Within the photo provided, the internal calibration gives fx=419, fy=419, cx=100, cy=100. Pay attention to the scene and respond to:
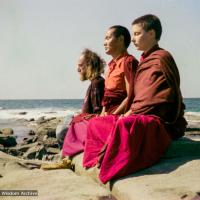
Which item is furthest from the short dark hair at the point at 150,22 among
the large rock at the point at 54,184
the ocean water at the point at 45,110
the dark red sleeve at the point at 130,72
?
the ocean water at the point at 45,110

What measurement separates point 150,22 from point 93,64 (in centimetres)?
155

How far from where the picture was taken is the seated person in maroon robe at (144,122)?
161 inches

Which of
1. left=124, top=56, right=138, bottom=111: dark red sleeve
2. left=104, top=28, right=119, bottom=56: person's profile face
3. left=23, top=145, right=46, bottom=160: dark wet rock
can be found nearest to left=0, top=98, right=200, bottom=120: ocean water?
left=23, top=145, right=46, bottom=160: dark wet rock

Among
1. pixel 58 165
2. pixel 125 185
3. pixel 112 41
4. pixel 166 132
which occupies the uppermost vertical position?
pixel 112 41

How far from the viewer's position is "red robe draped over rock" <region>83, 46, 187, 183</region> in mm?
4086

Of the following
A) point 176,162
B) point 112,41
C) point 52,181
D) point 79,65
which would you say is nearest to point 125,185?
point 176,162

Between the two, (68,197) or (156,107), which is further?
(156,107)

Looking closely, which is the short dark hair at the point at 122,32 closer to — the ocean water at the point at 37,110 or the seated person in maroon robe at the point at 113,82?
the seated person in maroon robe at the point at 113,82

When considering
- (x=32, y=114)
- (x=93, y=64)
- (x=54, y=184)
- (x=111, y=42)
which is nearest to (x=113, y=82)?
(x=111, y=42)

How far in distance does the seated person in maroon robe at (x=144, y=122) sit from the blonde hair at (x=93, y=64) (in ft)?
4.10

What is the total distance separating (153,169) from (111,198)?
1.86 ft

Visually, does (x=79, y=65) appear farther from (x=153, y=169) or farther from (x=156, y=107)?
(x=153, y=169)

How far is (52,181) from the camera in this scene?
170 inches

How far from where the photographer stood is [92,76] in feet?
20.0
